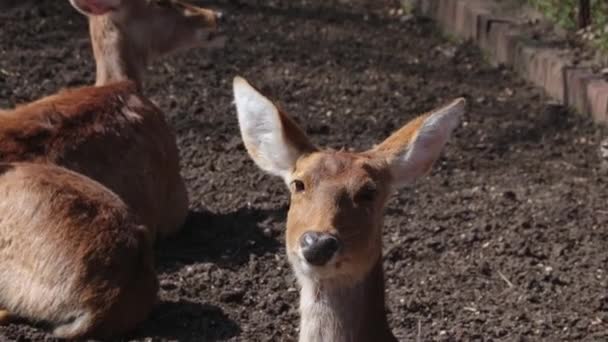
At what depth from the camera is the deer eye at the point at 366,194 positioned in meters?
5.45

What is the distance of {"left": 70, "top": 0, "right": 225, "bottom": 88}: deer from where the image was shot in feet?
28.8

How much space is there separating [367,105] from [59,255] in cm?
372

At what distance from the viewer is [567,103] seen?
31.9 ft

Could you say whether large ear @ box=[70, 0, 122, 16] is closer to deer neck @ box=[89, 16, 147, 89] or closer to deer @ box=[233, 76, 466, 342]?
deer neck @ box=[89, 16, 147, 89]

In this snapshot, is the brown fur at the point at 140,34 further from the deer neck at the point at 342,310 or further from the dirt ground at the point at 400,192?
the deer neck at the point at 342,310

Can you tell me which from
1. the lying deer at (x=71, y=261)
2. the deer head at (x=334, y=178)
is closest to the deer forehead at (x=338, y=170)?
the deer head at (x=334, y=178)

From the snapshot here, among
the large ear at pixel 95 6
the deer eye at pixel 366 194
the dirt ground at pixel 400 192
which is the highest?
the deer eye at pixel 366 194

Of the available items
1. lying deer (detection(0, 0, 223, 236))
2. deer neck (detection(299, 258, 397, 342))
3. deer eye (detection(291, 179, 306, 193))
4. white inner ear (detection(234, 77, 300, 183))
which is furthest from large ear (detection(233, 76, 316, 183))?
lying deer (detection(0, 0, 223, 236))

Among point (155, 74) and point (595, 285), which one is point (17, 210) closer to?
point (595, 285)

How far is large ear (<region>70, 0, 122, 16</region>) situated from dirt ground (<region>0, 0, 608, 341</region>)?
0.98 meters

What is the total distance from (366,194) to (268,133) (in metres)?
0.48

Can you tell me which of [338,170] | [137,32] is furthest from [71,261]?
[137,32]

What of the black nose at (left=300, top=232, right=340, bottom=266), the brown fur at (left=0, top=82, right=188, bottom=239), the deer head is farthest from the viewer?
the brown fur at (left=0, top=82, right=188, bottom=239)

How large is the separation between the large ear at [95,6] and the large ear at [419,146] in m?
3.39
